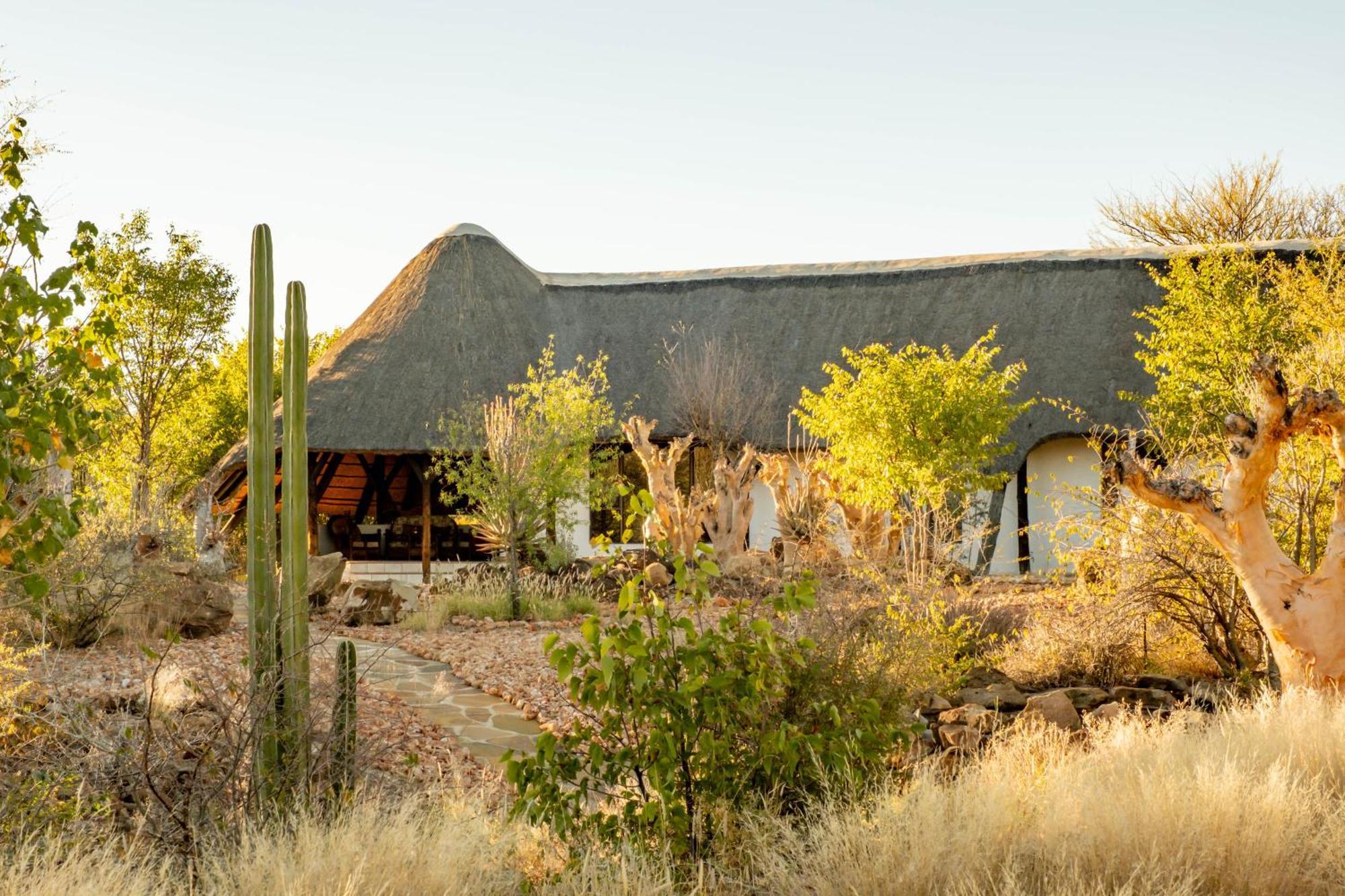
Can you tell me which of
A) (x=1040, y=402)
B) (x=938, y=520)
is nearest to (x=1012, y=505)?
(x=1040, y=402)

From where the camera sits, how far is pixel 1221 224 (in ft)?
100

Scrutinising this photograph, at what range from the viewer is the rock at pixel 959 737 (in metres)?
6.16

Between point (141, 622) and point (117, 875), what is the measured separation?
7.27 meters

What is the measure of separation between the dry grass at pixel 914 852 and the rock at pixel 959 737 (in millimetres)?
1512

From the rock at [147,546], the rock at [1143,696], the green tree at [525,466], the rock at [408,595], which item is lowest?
the rock at [408,595]

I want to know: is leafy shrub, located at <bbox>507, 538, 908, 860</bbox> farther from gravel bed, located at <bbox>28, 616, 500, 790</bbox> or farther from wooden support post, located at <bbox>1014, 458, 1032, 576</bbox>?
wooden support post, located at <bbox>1014, 458, 1032, 576</bbox>

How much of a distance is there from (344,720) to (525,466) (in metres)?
8.53

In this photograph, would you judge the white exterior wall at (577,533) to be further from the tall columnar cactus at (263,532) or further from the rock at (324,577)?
the tall columnar cactus at (263,532)

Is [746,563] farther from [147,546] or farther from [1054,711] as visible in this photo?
[1054,711]

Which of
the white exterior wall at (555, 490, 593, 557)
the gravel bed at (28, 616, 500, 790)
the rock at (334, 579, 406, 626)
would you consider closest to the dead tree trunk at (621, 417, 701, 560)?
the white exterior wall at (555, 490, 593, 557)

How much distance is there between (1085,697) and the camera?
305 inches

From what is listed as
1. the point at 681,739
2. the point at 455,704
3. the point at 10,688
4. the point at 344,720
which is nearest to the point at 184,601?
the point at 455,704

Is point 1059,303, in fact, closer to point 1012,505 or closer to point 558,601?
point 1012,505

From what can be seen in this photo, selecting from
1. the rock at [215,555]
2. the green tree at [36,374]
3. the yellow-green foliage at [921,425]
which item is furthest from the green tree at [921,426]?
the green tree at [36,374]
